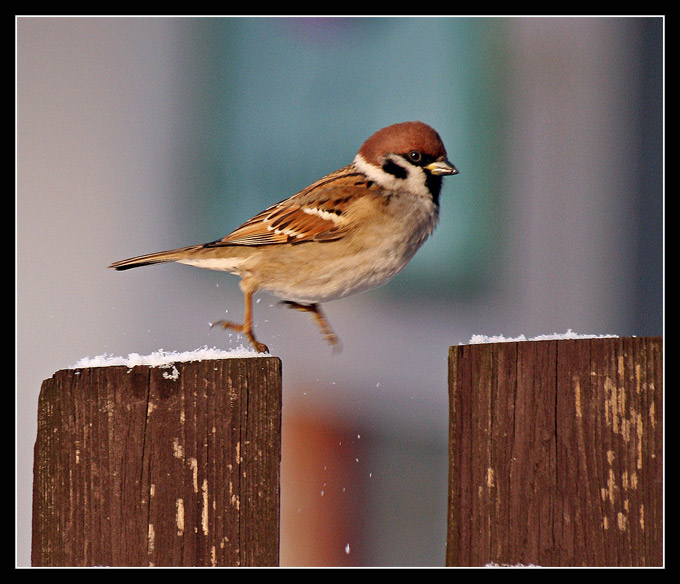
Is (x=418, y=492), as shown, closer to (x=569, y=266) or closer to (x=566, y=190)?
(x=569, y=266)

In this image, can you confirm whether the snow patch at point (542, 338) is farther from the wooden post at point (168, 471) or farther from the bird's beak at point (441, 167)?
the bird's beak at point (441, 167)

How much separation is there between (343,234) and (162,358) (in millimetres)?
1369

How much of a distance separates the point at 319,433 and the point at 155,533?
8.39 feet

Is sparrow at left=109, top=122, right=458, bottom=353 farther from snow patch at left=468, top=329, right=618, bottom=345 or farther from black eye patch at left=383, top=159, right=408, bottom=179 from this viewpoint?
snow patch at left=468, top=329, right=618, bottom=345

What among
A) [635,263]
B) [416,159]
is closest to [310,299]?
[416,159]

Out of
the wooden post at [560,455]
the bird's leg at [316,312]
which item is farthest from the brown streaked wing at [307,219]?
the wooden post at [560,455]

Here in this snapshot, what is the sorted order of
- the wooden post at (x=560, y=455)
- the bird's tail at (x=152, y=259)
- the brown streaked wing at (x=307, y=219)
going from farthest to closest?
the brown streaked wing at (x=307, y=219)
the bird's tail at (x=152, y=259)
the wooden post at (x=560, y=455)

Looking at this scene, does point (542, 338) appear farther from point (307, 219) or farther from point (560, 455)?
point (307, 219)

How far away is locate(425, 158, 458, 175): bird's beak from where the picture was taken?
2973 millimetres

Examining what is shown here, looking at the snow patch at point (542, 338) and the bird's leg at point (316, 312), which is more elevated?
the bird's leg at point (316, 312)

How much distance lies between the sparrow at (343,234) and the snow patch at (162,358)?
3.56ft

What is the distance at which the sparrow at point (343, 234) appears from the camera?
2965mm

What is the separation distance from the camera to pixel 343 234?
9.89 feet

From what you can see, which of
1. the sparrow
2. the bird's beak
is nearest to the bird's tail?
the sparrow
